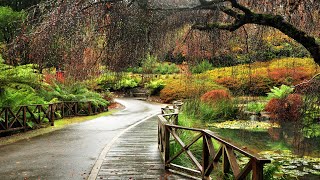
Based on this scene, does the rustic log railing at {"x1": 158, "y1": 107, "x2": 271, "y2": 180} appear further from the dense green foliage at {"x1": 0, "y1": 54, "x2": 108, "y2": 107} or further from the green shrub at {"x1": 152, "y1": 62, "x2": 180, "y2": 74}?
the green shrub at {"x1": 152, "y1": 62, "x2": 180, "y2": 74}

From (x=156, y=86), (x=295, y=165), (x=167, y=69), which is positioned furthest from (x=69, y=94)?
(x=167, y=69)

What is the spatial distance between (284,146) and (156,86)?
22749 millimetres

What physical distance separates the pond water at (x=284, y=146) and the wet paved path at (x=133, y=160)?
215 cm

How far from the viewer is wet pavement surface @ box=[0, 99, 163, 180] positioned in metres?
7.42

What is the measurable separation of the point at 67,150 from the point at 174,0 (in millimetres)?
6395

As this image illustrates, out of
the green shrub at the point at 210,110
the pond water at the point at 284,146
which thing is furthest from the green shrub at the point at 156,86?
→ the pond water at the point at 284,146

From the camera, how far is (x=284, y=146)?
1254 centimetres

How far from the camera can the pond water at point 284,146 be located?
9.12 metres

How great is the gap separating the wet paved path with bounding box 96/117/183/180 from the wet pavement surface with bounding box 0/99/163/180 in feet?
1.39

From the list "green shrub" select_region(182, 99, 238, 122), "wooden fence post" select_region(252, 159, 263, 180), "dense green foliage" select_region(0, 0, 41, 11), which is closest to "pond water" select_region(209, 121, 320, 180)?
"green shrub" select_region(182, 99, 238, 122)

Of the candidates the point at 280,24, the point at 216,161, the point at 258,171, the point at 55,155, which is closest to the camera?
the point at 258,171

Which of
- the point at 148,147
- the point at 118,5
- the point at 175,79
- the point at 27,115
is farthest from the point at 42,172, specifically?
the point at 175,79

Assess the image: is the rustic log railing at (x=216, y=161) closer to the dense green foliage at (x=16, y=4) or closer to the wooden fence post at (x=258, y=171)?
the wooden fence post at (x=258, y=171)

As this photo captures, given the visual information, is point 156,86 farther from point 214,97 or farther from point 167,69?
point 214,97
